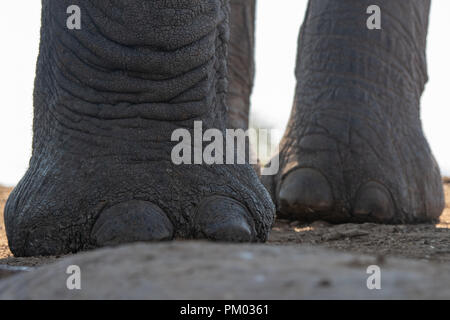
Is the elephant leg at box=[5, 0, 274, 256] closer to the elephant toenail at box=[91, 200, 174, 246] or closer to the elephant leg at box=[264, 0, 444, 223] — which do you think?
the elephant toenail at box=[91, 200, 174, 246]

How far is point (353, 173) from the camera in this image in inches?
107

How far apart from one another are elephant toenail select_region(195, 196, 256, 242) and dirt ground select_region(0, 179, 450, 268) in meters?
0.31

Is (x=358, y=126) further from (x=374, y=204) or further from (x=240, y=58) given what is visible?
(x=240, y=58)

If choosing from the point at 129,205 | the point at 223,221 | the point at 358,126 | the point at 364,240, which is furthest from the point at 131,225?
the point at 358,126

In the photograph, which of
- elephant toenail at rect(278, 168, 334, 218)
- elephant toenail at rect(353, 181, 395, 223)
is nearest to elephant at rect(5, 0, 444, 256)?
elephant toenail at rect(278, 168, 334, 218)

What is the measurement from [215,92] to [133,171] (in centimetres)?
39

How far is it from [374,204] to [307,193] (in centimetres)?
26

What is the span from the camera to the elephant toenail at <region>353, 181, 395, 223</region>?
268cm

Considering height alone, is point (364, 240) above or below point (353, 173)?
below

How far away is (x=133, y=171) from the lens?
178 centimetres

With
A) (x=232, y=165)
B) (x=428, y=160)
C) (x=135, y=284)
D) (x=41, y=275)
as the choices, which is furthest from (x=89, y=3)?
(x=428, y=160)

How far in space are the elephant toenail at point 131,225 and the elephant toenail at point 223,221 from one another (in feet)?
0.26
